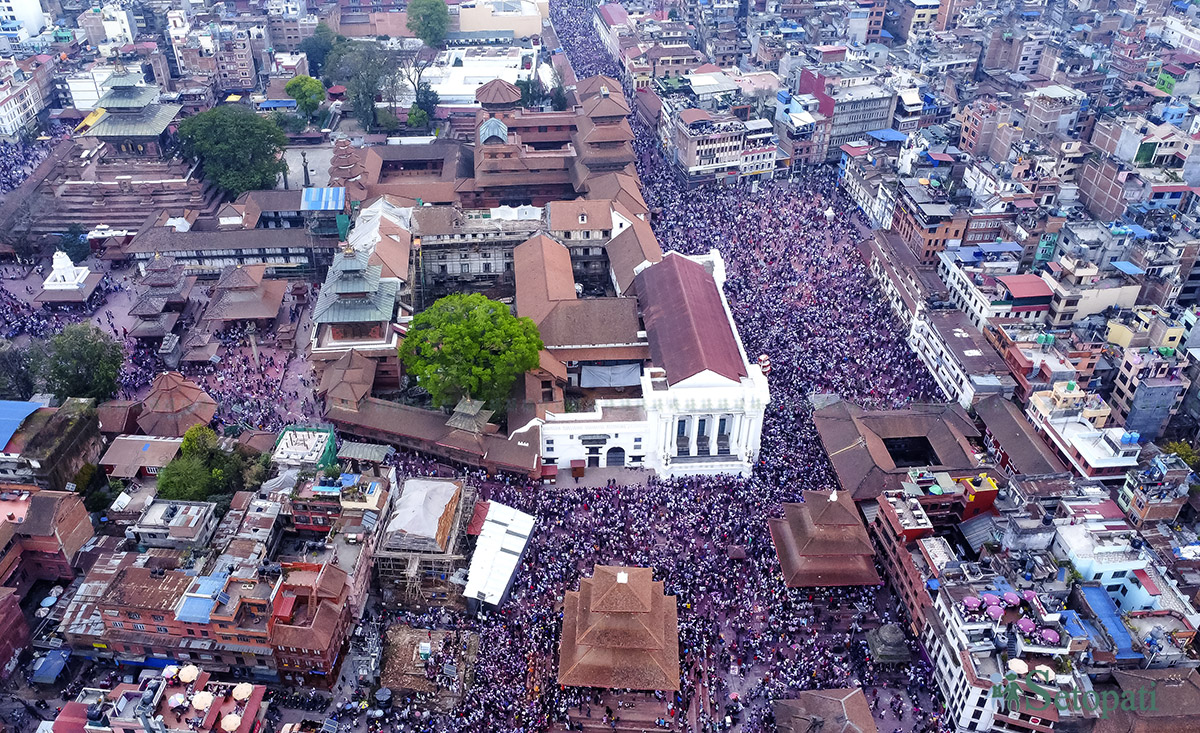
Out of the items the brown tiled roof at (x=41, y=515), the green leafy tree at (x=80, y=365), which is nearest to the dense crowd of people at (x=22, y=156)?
the green leafy tree at (x=80, y=365)

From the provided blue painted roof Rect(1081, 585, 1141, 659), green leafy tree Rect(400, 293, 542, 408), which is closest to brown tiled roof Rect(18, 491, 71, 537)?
green leafy tree Rect(400, 293, 542, 408)

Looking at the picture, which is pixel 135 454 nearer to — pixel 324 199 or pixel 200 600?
pixel 200 600

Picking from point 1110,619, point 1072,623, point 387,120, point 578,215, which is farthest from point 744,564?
point 387,120

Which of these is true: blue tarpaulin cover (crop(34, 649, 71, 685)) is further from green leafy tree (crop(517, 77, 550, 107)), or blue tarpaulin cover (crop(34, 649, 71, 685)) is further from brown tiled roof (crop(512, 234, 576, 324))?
green leafy tree (crop(517, 77, 550, 107))

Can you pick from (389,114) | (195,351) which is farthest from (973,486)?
(389,114)

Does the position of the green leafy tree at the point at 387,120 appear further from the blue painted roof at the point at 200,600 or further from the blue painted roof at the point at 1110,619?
the blue painted roof at the point at 1110,619
